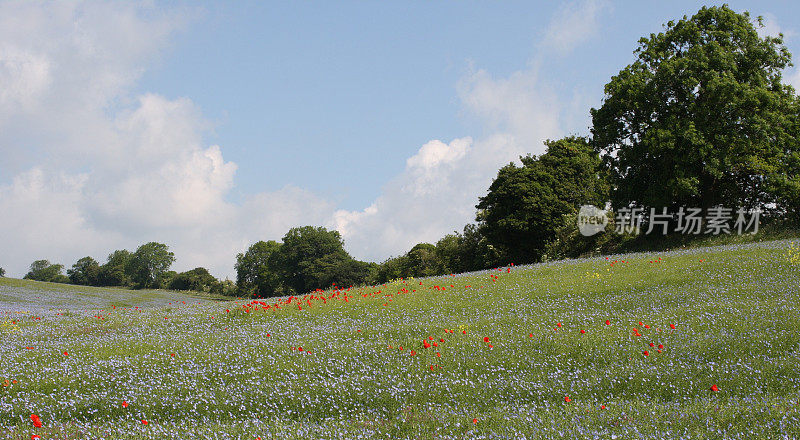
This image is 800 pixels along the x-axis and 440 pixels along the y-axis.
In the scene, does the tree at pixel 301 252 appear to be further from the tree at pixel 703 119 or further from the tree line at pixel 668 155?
the tree at pixel 703 119

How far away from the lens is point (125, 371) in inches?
447

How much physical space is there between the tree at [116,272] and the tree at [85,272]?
132 centimetres

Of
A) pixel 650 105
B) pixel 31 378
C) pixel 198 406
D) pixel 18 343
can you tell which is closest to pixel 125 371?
pixel 31 378

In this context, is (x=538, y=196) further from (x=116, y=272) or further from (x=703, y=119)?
(x=116, y=272)

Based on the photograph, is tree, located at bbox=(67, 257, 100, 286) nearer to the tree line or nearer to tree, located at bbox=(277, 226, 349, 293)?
tree, located at bbox=(277, 226, 349, 293)

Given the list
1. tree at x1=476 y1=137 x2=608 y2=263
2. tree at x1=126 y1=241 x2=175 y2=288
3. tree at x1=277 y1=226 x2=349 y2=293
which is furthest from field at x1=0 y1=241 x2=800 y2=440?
tree at x1=126 y1=241 x2=175 y2=288

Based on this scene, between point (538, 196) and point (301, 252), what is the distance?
2164 inches

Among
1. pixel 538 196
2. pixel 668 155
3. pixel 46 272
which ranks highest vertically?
pixel 668 155

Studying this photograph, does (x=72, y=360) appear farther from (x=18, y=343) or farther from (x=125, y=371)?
(x=18, y=343)

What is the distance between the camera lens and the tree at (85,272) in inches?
5477

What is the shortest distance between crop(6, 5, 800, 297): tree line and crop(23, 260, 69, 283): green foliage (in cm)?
14492

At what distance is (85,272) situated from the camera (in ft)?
462

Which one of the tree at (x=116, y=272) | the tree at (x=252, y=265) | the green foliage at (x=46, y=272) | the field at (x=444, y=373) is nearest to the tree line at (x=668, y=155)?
the field at (x=444, y=373)

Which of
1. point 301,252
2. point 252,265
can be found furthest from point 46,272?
point 301,252
